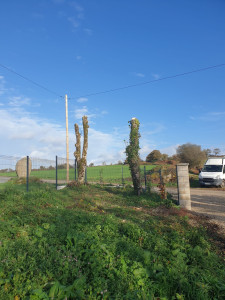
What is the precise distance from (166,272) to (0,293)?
8.89 ft

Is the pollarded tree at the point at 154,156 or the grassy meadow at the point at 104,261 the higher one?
the pollarded tree at the point at 154,156

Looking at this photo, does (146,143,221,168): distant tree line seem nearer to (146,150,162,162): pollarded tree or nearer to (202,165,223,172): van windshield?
(146,150,162,162): pollarded tree

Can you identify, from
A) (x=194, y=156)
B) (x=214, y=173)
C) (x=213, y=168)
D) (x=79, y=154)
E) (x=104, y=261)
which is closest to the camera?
(x=104, y=261)

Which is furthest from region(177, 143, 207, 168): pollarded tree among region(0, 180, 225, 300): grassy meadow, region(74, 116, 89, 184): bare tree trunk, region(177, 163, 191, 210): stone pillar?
region(0, 180, 225, 300): grassy meadow

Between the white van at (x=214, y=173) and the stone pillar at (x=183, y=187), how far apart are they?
1098 cm

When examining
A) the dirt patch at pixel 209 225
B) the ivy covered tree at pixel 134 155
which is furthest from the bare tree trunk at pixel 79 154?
the dirt patch at pixel 209 225

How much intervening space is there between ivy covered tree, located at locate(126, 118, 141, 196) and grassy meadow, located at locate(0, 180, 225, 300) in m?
6.63

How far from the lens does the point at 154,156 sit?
40.5 m

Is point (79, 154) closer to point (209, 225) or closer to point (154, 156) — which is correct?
point (209, 225)

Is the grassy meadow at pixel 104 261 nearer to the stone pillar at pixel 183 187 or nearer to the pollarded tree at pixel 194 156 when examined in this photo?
the stone pillar at pixel 183 187

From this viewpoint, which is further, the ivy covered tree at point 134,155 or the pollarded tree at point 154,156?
the pollarded tree at point 154,156

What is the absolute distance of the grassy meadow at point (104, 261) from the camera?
3.51m

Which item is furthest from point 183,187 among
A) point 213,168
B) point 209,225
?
point 213,168

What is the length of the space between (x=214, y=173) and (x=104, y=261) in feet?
60.7
